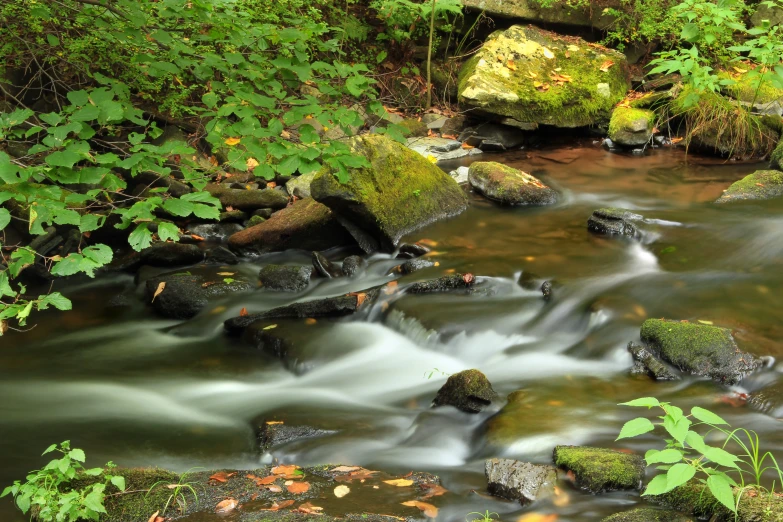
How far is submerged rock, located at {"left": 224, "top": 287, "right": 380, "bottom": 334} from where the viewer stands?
6340 millimetres

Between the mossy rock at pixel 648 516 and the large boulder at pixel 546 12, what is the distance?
10641mm

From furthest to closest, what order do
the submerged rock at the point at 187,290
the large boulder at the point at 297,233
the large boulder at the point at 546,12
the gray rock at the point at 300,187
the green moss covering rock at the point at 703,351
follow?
the large boulder at the point at 546,12
the gray rock at the point at 300,187
the large boulder at the point at 297,233
the submerged rock at the point at 187,290
the green moss covering rock at the point at 703,351

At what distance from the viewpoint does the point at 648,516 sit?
9.96 ft

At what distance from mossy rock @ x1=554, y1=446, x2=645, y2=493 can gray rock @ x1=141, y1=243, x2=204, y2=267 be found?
518cm

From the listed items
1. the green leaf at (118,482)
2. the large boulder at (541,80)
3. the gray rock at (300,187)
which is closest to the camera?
the green leaf at (118,482)

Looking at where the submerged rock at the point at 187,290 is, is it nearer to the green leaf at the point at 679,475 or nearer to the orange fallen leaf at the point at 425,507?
the orange fallen leaf at the point at 425,507

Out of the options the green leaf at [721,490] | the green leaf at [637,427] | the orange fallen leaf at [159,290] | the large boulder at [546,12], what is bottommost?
the orange fallen leaf at [159,290]

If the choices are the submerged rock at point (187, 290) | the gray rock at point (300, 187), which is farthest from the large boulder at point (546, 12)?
the submerged rock at point (187, 290)

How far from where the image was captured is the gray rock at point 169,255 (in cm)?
764

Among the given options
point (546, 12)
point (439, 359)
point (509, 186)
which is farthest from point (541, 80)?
point (439, 359)

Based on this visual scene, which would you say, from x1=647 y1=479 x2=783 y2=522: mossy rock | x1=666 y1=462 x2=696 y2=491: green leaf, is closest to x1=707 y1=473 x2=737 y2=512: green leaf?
x1=666 y1=462 x2=696 y2=491: green leaf

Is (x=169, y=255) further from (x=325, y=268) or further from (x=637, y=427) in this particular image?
(x=637, y=427)

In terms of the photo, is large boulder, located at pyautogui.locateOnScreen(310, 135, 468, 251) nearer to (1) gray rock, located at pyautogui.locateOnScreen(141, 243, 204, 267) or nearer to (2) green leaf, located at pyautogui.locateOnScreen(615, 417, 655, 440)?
(1) gray rock, located at pyautogui.locateOnScreen(141, 243, 204, 267)

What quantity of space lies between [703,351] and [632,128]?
651 cm
